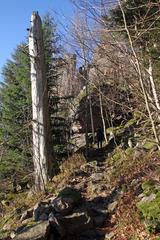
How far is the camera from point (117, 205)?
10.3 meters

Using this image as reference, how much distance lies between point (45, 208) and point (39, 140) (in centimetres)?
422

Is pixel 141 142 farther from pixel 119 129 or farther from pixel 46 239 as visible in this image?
pixel 46 239

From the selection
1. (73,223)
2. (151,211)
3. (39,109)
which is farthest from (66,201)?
(39,109)

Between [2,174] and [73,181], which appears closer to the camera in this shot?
[73,181]

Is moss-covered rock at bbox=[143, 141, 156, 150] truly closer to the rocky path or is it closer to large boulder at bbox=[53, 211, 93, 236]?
the rocky path

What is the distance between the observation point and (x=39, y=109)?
47.6 ft

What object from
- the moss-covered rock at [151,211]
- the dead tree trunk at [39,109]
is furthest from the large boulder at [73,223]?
the dead tree trunk at [39,109]

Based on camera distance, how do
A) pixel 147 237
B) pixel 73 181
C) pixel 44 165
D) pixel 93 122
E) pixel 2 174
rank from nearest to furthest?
pixel 147 237, pixel 73 181, pixel 44 165, pixel 2 174, pixel 93 122

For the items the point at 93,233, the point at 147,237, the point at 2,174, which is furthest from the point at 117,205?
the point at 2,174

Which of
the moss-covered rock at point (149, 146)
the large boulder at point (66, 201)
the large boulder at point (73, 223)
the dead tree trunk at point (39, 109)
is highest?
the dead tree trunk at point (39, 109)

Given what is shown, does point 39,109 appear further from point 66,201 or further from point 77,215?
point 77,215

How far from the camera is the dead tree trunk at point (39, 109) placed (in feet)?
46.8

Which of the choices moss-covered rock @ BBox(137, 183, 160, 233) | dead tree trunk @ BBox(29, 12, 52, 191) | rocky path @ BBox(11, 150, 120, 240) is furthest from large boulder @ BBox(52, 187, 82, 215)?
dead tree trunk @ BBox(29, 12, 52, 191)

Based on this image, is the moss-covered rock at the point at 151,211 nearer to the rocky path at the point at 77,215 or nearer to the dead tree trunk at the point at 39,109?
the rocky path at the point at 77,215
